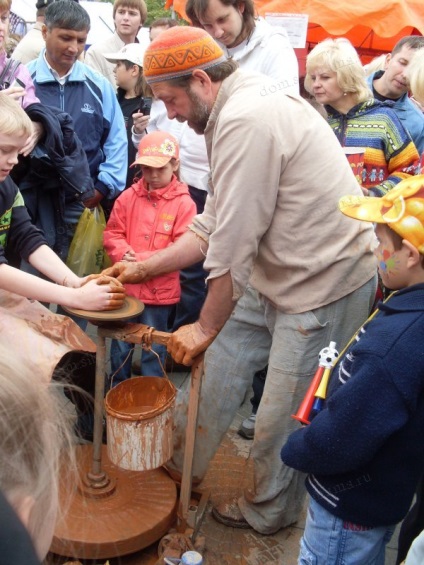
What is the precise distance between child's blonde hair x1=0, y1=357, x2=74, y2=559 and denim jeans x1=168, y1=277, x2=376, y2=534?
165 centimetres

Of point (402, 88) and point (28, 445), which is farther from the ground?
point (28, 445)

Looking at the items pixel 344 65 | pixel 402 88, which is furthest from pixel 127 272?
pixel 402 88

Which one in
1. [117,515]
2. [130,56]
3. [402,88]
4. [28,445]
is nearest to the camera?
[28,445]

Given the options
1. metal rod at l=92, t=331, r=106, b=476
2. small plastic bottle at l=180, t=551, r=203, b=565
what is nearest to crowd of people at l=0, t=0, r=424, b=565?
metal rod at l=92, t=331, r=106, b=476

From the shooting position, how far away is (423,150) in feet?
12.7

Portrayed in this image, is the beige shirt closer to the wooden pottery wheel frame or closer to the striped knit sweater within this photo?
the wooden pottery wheel frame

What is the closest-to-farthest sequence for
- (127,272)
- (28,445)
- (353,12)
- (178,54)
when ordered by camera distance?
(28,445), (178,54), (127,272), (353,12)

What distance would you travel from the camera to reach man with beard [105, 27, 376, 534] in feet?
7.43

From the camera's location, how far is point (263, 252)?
252 cm

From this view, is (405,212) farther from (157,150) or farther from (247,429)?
(247,429)

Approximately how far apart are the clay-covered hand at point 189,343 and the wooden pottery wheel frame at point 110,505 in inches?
2.9

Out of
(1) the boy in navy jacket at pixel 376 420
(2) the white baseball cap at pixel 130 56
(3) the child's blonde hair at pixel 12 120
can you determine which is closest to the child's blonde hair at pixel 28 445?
(1) the boy in navy jacket at pixel 376 420

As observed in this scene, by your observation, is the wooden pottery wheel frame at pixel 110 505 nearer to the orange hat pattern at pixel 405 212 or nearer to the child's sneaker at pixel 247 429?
the child's sneaker at pixel 247 429

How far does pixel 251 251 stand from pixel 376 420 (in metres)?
0.92
